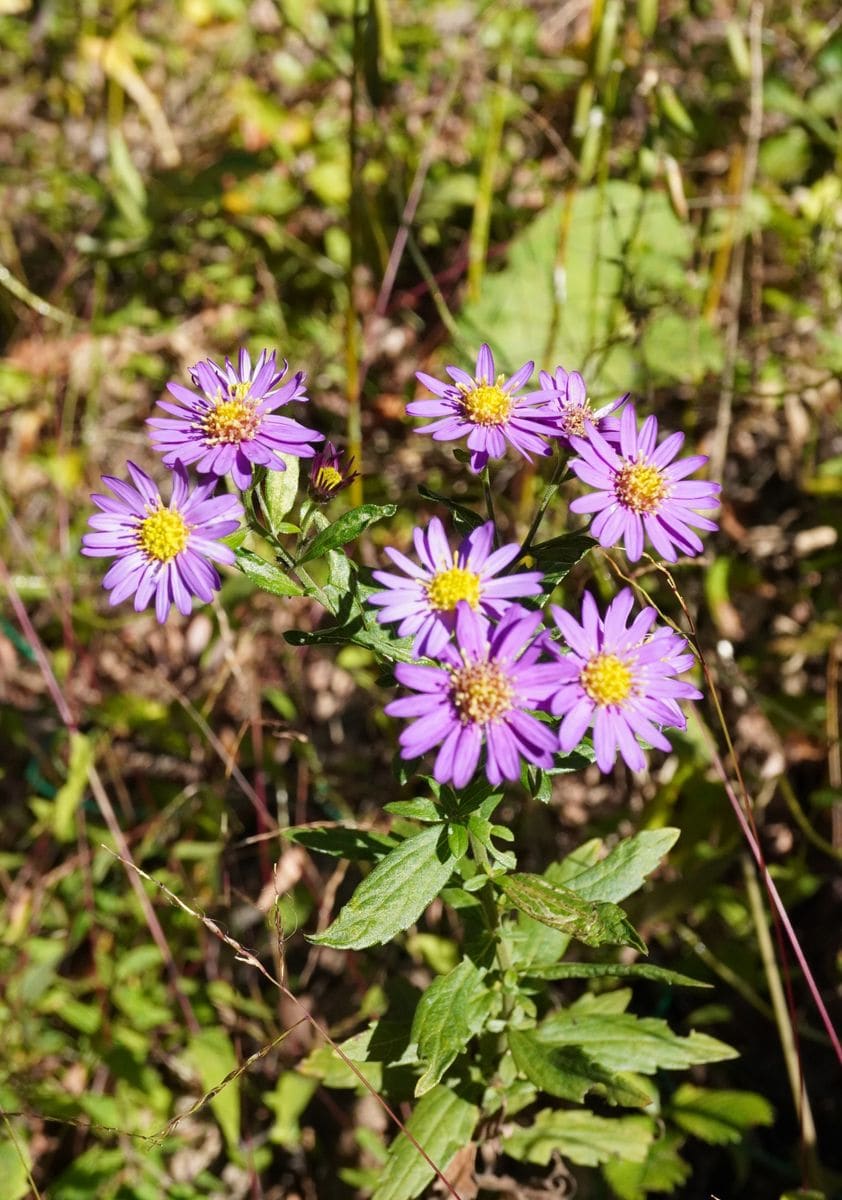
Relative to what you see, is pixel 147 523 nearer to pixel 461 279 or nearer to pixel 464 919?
pixel 464 919

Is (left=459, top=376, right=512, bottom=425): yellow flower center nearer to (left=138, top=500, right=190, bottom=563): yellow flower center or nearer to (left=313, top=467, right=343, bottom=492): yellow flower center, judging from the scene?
(left=313, top=467, right=343, bottom=492): yellow flower center

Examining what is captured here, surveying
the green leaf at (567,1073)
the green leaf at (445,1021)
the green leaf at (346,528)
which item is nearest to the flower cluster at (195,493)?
the green leaf at (346,528)

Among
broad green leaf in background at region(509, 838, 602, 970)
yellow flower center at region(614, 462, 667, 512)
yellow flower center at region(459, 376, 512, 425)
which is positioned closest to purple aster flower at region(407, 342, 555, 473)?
yellow flower center at region(459, 376, 512, 425)

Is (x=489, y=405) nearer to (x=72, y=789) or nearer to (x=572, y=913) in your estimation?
(x=572, y=913)

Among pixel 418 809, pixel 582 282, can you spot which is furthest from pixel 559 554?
pixel 582 282

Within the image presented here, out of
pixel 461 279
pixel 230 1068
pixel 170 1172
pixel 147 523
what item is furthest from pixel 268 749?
pixel 461 279
